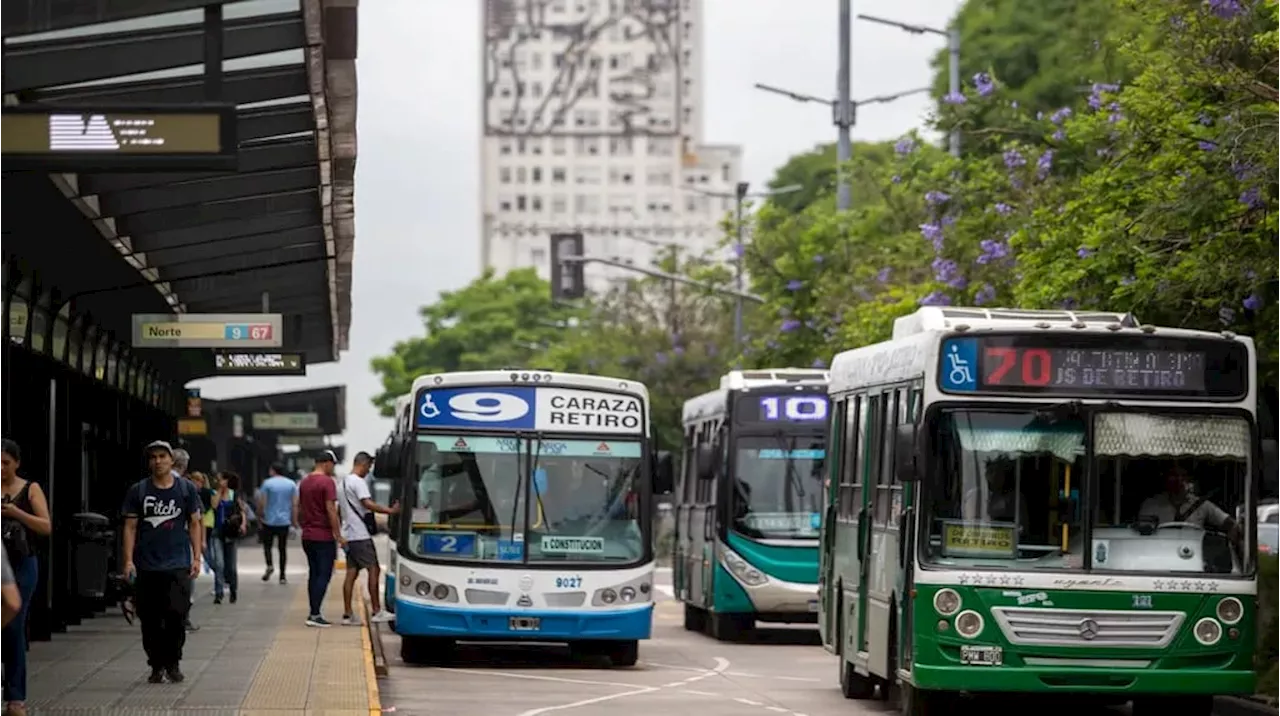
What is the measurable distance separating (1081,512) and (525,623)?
8.01 m

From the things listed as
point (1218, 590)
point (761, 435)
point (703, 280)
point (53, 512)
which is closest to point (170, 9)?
point (1218, 590)

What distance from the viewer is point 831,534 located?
68.1 feet

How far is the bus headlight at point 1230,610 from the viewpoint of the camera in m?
16.5

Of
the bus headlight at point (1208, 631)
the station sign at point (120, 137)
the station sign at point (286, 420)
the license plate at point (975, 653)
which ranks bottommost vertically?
the station sign at point (286, 420)

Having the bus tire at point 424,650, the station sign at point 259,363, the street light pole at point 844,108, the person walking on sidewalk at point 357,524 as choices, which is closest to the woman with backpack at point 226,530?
the station sign at point 259,363

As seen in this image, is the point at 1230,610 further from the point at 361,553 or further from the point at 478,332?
the point at 478,332

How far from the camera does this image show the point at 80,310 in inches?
1060

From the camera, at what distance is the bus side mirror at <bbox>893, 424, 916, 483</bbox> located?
16172mm

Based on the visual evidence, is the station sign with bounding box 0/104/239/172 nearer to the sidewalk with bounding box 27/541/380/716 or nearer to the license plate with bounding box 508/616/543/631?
the sidewalk with bounding box 27/541/380/716

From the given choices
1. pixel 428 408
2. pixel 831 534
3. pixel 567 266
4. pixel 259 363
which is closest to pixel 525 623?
pixel 428 408

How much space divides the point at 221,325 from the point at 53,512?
2.74 m

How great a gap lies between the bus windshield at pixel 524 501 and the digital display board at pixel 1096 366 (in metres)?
7.81

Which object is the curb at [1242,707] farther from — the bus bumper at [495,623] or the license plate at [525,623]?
the license plate at [525,623]

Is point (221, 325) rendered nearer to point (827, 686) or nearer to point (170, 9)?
point (827, 686)
